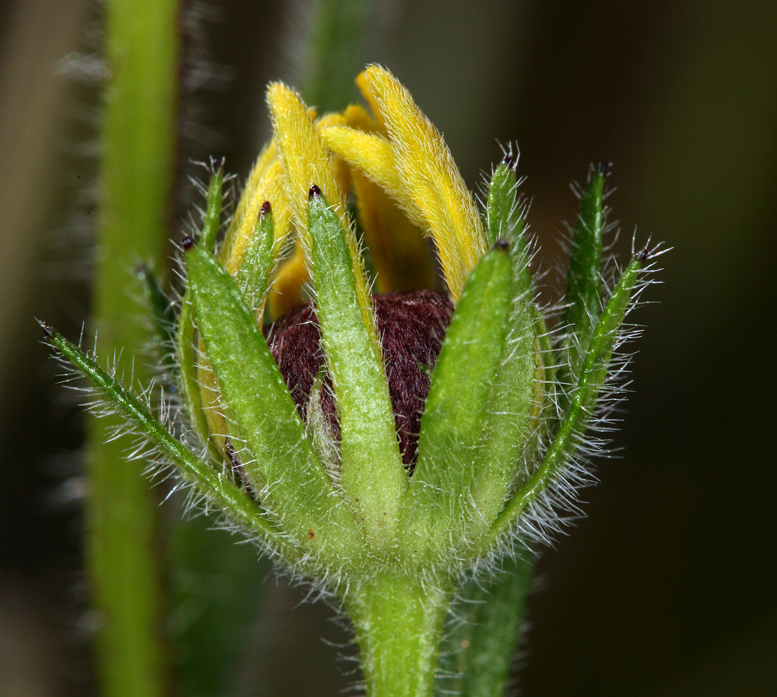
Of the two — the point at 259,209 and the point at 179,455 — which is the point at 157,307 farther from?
the point at 179,455

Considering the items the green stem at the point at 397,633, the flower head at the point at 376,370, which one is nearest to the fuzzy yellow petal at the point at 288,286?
the flower head at the point at 376,370

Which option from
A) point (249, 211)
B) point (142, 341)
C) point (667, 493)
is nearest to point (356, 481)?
point (249, 211)

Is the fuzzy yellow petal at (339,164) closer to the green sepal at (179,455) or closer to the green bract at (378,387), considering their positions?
the green bract at (378,387)

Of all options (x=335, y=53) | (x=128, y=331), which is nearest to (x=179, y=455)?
(x=128, y=331)

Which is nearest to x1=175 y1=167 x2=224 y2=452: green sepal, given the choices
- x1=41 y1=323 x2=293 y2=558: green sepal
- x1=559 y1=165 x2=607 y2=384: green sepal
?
x1=41 y1=323 x2=293 y2=558: green sepal

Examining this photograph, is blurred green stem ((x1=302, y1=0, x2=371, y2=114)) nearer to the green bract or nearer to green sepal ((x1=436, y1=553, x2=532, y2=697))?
the green bract
